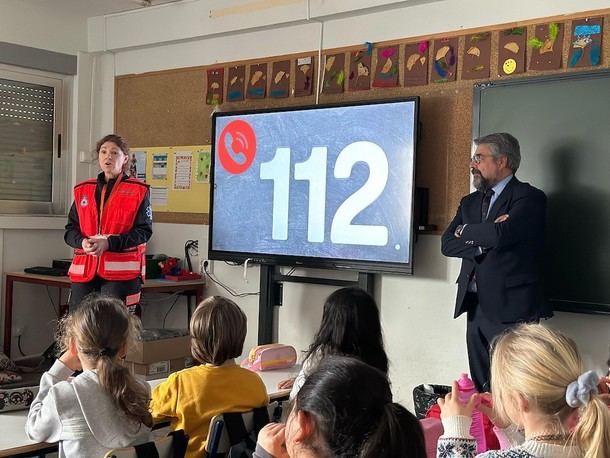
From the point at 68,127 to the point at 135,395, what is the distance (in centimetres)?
441

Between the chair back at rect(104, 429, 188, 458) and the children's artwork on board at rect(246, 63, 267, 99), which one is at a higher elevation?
the children's artwork on board at rect(246, 63, 267, 99)

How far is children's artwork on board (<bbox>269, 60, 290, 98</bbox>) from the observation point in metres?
5.04

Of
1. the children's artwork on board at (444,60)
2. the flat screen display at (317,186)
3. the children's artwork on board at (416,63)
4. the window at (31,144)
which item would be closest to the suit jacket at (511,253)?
the flat screen display at (317,186)

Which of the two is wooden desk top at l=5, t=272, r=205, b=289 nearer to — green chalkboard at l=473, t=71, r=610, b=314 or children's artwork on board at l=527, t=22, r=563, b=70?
green chalkboard at l=473, t=71, r=610, b=314

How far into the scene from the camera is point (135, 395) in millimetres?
2189

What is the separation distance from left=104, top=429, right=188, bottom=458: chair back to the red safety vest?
2.37 meters

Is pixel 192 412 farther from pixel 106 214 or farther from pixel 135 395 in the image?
pixel 106 214

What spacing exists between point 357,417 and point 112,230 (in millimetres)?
3362

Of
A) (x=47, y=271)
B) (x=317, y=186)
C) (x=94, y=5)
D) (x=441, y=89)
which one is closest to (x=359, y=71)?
(x=441, y=89)

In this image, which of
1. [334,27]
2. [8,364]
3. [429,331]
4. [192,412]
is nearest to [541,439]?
[192,412]

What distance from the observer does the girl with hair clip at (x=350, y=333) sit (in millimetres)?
2561

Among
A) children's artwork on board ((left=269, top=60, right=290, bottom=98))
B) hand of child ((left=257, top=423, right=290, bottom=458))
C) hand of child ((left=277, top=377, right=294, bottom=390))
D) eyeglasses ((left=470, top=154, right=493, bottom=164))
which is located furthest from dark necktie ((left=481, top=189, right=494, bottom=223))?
hand of child ((left=257, top=423, right=290, bottom=458))

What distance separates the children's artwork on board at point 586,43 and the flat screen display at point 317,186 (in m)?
0.87

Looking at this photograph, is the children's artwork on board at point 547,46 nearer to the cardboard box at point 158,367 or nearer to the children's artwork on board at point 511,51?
the children's artwork on board at point 511,51
